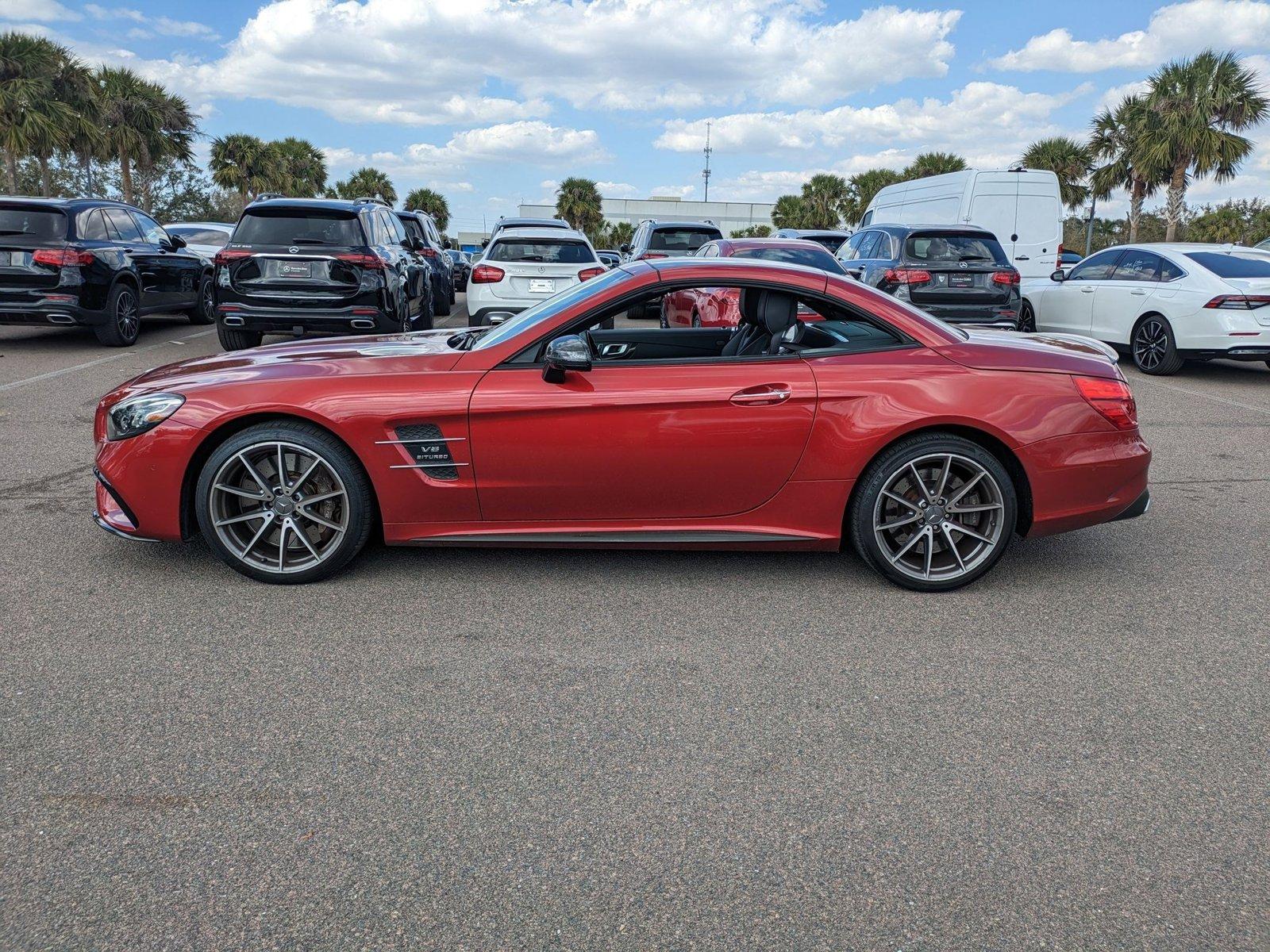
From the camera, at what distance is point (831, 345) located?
173 inches

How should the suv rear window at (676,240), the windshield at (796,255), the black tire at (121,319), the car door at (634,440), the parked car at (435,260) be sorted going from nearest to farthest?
the car door at (634,440)
the windshield at (796,255)
the black tire at (121,319)
the suv rear window at (676,240)
the parked car at (435,260)

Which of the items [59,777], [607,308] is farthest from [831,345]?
[59,777]

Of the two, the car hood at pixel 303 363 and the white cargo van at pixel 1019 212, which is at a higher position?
the white cargo van at pixel 1019 212

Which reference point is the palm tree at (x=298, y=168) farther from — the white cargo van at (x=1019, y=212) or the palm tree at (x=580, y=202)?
the white cargo van at (x=1019, y=212)

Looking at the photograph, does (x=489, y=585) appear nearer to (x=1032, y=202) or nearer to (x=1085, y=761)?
(x=1085, y=761)

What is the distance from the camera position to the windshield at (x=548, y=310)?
172 inches

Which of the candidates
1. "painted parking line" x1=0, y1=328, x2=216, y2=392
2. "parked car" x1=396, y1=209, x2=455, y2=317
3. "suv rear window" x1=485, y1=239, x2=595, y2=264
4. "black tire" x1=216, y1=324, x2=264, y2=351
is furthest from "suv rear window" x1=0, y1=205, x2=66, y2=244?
"parked car" x1=396, y1=209, x2=455, y2=317

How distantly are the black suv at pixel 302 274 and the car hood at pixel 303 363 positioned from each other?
538 cm

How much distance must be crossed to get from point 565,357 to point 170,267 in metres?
10.9

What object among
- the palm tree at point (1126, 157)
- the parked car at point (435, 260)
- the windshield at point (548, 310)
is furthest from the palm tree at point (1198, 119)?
the windshield at point (548, 310)

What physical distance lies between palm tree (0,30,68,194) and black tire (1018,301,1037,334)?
1230 inches

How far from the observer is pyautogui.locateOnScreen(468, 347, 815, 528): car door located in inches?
162

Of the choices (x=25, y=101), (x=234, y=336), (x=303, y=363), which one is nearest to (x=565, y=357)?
(x=303, y=363)

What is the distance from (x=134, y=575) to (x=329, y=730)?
6.01 ft
